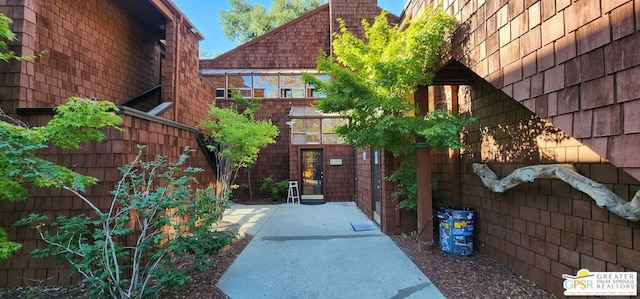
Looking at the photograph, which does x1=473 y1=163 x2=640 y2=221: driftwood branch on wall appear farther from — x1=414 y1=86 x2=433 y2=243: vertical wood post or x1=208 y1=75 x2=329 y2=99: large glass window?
x1=208 y1=75 x2=329 y2=99: large glass window

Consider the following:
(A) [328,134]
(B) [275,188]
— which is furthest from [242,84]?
(B) [275,188]

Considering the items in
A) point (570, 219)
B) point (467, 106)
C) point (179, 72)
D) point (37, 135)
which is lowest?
point (570, 219)

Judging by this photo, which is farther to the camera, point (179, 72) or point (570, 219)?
point (179, 72)

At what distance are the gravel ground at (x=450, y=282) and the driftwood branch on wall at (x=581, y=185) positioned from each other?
1.11 m

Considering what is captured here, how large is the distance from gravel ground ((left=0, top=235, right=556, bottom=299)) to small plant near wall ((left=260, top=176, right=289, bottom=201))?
257 inches

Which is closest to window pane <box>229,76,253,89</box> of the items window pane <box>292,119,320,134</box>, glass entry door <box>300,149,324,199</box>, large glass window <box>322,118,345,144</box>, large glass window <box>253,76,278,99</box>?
large glass window <box>253,76,278,99</box>

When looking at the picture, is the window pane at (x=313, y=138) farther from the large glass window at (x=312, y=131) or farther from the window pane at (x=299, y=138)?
the window pane at (x=299, y=138)

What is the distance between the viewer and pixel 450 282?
3.58 metres

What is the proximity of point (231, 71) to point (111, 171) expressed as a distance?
9.82m

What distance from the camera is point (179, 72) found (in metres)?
7.62

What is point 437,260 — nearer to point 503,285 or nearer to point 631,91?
point 503,285

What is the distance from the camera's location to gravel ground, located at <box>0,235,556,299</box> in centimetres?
328

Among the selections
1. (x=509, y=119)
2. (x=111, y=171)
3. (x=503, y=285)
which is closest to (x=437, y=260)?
(x=503, y=285)

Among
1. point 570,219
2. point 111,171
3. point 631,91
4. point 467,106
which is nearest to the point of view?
point 631,91
